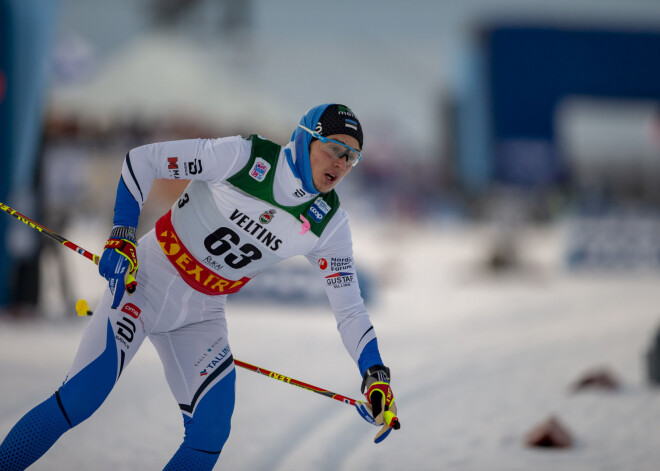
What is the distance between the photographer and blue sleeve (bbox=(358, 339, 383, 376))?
139 inches

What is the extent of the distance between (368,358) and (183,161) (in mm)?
1379

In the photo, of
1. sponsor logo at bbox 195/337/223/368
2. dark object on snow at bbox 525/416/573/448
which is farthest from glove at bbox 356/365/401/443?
dark object on snow at bbox 525/416/573/448

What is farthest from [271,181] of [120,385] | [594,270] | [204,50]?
[204,50]

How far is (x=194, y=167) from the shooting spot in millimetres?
3355

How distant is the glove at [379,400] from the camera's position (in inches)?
131

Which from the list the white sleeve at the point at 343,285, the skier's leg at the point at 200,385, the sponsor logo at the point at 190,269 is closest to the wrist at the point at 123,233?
the sponsor logo at the point at 190,269

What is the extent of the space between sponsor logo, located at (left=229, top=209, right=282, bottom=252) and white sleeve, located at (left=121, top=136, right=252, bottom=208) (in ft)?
0.69

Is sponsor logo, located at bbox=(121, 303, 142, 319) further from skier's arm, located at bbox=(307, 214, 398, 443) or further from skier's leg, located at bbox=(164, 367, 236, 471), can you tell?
skier's arm, located at bbox=(307, 214, 398, 443)

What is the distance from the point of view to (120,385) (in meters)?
6.48

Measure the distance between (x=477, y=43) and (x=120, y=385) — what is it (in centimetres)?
3119

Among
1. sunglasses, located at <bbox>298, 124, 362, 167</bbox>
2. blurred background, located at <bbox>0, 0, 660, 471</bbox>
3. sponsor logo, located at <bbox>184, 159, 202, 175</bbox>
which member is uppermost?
sunglasses, located at <bbox>298, 124, 362, 167</bbox>

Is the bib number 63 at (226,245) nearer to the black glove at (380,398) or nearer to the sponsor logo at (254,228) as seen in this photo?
the sponsor logo at (254,228)

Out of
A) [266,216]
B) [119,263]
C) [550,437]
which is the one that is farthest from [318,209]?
[550,437]

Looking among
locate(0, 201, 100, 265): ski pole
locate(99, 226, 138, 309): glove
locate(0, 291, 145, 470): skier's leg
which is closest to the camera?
locate(0, 291, 145, 470): skier's leg
